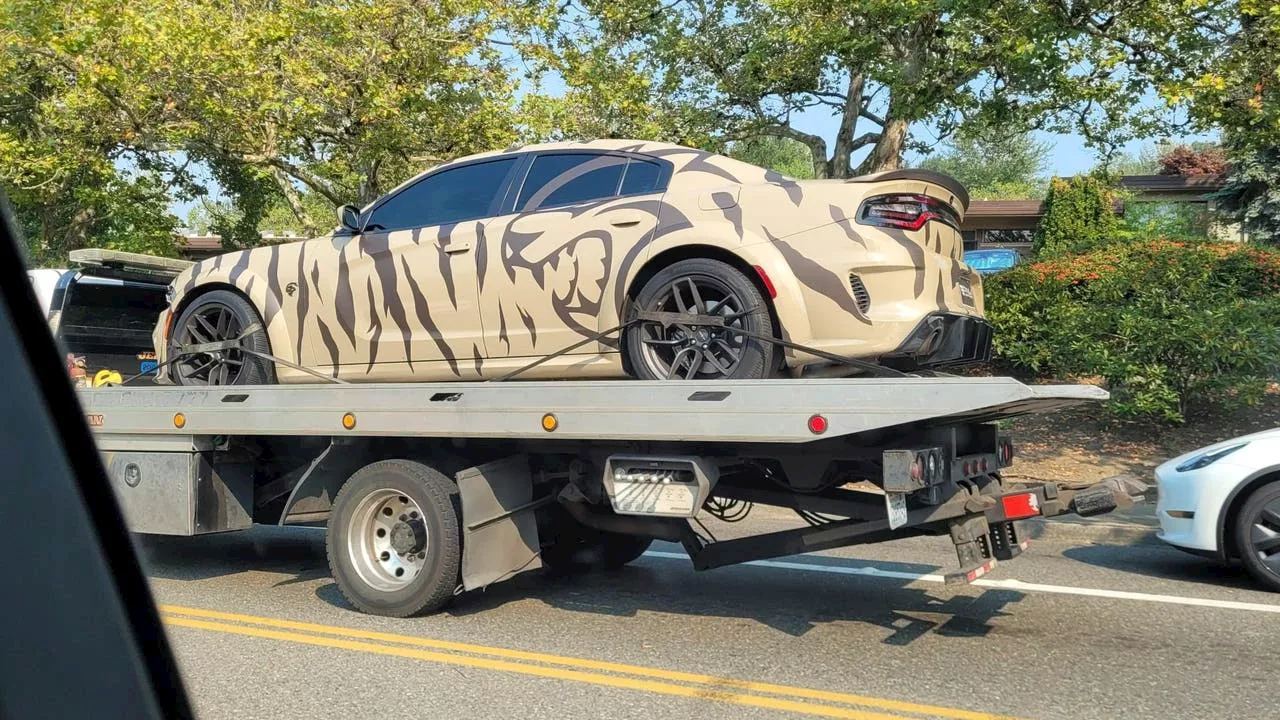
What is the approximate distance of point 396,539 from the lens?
607cm

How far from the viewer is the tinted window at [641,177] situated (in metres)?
5.93

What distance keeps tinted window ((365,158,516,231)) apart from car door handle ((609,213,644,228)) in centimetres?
95

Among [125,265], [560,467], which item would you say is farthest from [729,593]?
[125,265]

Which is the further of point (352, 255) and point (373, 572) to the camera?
point (352, 255)

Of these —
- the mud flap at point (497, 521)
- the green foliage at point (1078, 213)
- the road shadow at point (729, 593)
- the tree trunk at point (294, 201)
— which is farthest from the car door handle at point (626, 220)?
the green foliage at point (1078, 213)

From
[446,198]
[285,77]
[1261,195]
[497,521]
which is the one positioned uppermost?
[285,77]

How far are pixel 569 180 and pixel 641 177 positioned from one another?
0.46 meters

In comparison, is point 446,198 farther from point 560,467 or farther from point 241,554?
point 241,554

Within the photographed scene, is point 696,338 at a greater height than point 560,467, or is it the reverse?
point 696,338

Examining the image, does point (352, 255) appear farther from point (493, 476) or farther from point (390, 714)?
point (390, 714)

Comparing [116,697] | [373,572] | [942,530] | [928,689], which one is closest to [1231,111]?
[942,530]

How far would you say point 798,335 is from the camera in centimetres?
523

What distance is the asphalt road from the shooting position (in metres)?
4.51

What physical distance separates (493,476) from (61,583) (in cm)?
417
